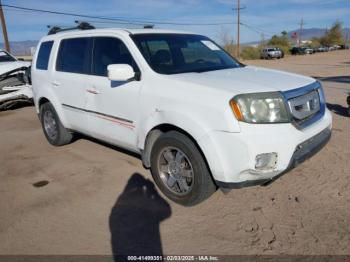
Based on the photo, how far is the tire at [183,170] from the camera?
131 inches

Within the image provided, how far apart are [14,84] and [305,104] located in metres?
8.85

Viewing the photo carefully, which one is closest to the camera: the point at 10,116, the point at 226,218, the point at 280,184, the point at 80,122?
the point at 226,218

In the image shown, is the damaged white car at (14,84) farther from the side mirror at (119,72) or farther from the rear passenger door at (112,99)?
the side mirror at (119,72)

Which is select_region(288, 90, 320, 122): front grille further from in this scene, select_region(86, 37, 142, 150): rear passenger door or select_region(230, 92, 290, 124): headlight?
select_region(86, 37, 142, 150): rear passenger door

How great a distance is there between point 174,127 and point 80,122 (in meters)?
1.94

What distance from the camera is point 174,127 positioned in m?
3.54

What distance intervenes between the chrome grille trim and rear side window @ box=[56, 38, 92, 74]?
2.71 meters

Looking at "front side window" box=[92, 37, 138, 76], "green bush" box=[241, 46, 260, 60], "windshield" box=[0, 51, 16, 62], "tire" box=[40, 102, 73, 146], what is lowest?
"green bush" box=[241, 46, 260, 60]

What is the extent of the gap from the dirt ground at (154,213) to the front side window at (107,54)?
56.4 inches

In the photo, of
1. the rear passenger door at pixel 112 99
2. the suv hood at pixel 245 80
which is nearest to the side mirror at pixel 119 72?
the rear passenger door at pixel 112 99

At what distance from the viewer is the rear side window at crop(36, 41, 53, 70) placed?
5.54 meters

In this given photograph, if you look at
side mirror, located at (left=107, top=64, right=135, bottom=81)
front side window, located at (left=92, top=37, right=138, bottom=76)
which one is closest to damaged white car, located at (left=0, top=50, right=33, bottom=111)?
front side window, located at (left=92, top=37, right=138, bottom=76)

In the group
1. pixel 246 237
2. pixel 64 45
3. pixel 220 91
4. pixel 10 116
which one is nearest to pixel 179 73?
pixel 220 91

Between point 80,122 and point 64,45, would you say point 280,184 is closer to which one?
point 80,122
